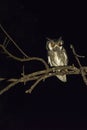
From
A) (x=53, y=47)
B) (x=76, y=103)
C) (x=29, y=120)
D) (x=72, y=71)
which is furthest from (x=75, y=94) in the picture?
(x=72, y=71)

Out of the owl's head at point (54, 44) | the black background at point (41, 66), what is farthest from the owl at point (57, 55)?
the black background at point (41, 66)

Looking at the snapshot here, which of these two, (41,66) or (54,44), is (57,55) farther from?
(41,66)

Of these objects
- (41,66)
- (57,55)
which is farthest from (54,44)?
(41,66)

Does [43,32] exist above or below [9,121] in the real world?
above

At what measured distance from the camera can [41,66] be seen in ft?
20.0

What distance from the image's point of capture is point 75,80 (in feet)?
20.4

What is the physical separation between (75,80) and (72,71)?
3.90 meters

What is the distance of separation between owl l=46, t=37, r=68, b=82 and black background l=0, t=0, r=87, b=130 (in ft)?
4.51

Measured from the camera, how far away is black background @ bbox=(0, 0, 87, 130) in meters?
5.90

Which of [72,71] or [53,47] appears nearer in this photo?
[72,71]

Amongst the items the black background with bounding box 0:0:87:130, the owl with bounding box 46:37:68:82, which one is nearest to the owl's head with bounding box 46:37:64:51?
the owl with bounding box 46:37:68:82

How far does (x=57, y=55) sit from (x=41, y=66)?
75.8 inches

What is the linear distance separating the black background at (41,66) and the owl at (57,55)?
4.51ft

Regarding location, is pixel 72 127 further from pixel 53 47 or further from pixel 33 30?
pixel 53 47
